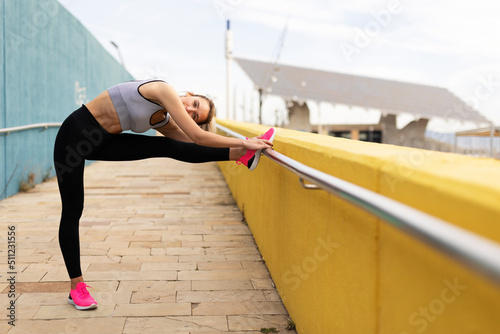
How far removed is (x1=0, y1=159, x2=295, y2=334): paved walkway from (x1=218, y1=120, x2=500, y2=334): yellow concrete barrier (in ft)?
1.70

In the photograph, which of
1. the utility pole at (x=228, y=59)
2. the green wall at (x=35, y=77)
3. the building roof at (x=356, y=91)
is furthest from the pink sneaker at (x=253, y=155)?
the building roof at (x=356, y=91)

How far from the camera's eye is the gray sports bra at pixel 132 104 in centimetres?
265

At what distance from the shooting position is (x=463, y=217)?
3.21ft

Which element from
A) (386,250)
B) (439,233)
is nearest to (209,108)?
(386,250)

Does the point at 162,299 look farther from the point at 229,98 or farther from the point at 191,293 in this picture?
the point at 229,98

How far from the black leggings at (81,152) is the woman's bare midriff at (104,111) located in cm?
3

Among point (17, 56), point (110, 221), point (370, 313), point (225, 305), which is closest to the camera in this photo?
point (370, 313)

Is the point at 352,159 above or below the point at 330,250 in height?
above

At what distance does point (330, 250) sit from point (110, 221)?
12.3 feet

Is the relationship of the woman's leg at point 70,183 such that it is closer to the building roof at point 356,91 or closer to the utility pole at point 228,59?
the utility pole at point 228,59

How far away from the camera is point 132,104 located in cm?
266

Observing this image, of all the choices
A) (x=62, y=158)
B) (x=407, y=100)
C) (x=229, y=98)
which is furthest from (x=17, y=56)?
(x=407, y=100)

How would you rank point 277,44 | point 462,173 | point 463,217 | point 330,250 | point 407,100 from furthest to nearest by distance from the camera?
point 407,100
point 277,44
point 330,250
point 462,173
point 463,217

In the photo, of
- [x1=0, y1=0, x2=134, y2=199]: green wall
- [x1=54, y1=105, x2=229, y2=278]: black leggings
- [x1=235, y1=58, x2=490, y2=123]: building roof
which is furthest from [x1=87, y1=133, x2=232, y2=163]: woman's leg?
[x1=235, y1=58, x2=490, y2=123]: building roof
